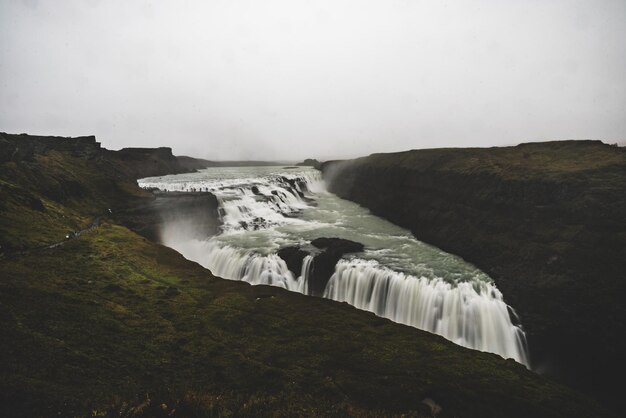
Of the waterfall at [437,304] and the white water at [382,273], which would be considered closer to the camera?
the waterfall at [437,304]

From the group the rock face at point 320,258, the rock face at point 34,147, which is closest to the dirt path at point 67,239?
the rock face at point 34,147

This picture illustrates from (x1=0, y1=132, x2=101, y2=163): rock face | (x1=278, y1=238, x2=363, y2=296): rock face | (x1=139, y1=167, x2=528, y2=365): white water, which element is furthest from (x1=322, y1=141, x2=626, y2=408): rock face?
(x1=0, y1=132, x2=101, y2=163): rock face

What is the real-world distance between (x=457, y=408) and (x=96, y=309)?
11916 millimetres

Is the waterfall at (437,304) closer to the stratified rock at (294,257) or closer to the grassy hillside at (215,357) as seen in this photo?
the stratified rock at (294,257)

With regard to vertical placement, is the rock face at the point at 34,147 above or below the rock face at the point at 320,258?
above

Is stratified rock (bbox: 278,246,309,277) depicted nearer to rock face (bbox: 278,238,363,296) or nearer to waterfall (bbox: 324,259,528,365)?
rock face (bbox: 278,238,363,296)

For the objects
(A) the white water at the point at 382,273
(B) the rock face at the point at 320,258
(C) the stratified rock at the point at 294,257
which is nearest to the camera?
(A) the white water at the point at 382,273

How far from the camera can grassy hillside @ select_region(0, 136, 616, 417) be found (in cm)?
644

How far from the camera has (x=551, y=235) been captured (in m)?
19.7

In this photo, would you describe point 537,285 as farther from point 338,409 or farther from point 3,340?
point 3,340

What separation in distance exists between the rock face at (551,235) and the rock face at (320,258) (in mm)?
9624

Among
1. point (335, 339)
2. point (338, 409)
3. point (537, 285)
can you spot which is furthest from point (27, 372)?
point (537, 285)

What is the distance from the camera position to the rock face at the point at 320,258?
21.4m

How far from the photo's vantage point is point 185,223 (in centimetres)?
3256
